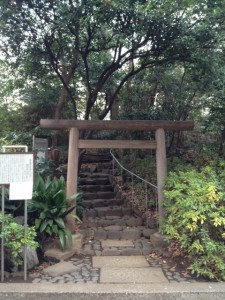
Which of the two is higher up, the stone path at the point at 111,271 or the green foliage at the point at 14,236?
the green foliage at the point at 14,236

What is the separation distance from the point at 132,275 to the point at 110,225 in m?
2.42

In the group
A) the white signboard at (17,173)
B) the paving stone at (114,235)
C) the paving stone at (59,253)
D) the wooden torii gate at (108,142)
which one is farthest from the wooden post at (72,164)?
the white signboard at (17,173)

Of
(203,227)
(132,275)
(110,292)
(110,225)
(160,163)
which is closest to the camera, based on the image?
(110,292)

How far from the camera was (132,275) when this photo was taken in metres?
4.60

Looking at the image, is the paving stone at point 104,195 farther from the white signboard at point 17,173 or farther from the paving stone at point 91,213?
the white signboard at point 17,173

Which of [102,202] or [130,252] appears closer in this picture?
[130,252]

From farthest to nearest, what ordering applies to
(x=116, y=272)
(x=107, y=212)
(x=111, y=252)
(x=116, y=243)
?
1. (x=107, y=212)
2. (x=116, y=243)
3. (x=111, y=252)
4. (x=116, y=272)

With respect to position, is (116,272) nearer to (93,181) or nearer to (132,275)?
(132,275)

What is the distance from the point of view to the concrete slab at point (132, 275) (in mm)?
4418

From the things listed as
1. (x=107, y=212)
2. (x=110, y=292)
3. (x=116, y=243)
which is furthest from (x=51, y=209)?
(x=107, y=212)

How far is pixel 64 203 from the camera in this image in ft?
17.9

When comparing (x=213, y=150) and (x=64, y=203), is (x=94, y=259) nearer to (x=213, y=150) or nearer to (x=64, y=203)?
(x=64, y=203)

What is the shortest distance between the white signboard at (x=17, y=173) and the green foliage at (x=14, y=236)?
36 centimetres

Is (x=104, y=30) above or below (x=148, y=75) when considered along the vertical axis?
above
